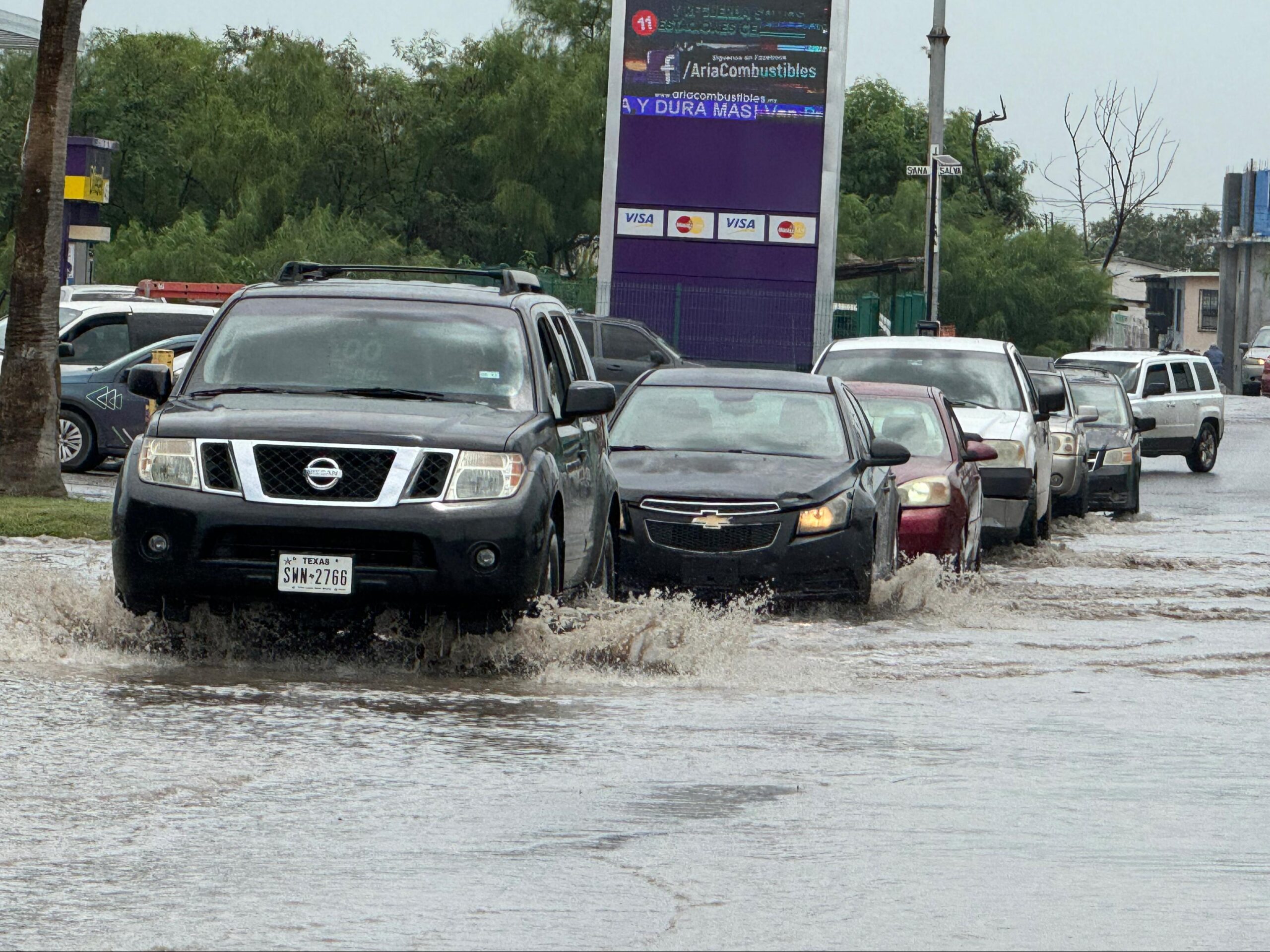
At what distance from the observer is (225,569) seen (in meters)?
9.48

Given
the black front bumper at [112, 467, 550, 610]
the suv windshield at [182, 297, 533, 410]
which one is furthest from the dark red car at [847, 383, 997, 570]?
the black front bumper at [112, 467, 550, 610]

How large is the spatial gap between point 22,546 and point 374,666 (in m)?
6.04

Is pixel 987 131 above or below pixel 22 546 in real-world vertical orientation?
above

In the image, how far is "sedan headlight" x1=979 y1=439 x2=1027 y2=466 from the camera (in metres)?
18.5

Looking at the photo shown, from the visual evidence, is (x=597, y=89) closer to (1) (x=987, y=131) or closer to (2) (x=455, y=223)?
(2) (x=455, y=223)

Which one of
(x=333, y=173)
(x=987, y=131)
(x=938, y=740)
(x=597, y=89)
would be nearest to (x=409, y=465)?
(x=938, y=740)

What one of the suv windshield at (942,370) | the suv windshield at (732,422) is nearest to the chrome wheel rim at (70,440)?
the suv windshield at (942,370)

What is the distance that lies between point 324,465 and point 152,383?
1.41m

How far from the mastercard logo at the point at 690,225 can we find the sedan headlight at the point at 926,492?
23.1m

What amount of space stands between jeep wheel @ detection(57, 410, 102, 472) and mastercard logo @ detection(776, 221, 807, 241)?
16.7 meters

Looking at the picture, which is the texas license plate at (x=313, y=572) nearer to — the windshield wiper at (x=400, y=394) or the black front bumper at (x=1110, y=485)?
the windshield wiper at (x=400, y=394)

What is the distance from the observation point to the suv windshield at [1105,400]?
87.1 feet

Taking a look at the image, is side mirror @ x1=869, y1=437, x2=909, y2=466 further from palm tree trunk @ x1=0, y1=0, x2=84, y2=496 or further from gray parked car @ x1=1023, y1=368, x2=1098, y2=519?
gray parked car @ x1=1023, y1=368, x2=1098, y2=519

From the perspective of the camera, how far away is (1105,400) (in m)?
27.0
